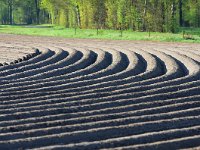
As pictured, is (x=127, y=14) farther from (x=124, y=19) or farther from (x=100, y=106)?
(x=100, y=106)

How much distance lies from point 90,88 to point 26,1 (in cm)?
6788

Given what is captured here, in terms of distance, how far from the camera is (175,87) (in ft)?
42.8

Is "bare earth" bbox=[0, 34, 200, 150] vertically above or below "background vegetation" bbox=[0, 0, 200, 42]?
below

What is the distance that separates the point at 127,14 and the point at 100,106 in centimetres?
3261

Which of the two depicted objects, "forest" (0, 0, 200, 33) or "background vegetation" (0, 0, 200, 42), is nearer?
"background vegetation" (0, 0, 200, 42)

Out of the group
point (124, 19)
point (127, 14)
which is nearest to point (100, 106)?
point (127, 14)

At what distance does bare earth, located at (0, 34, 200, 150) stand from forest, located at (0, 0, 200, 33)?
24101 millimetres

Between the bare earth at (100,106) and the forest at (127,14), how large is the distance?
24101mm

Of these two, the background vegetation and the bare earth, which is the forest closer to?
the background vegetation

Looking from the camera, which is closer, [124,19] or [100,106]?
[100,106]

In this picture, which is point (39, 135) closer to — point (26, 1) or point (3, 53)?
point (3, 53)

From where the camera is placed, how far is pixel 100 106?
11.2 m

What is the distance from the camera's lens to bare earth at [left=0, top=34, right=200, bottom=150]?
8.64 metres

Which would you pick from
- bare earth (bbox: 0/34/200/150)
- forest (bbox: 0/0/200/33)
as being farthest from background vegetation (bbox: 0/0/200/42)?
bare earth (bbox: 0/34/200/150)
